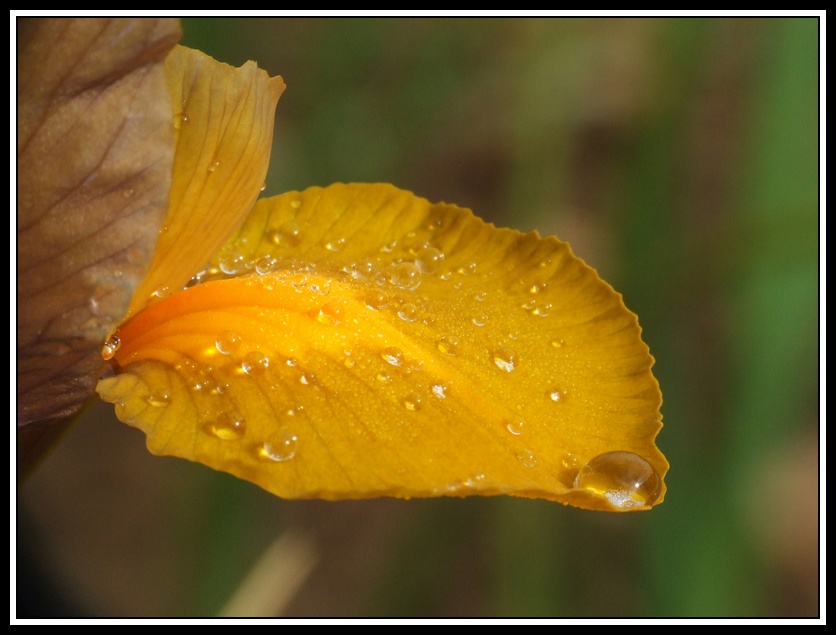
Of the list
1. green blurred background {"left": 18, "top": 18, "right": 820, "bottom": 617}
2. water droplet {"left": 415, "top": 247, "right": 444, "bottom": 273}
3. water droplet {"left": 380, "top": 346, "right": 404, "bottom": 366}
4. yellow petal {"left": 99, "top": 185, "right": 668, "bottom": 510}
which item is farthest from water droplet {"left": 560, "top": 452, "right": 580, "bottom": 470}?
green blurred background {"left": 18, "top": 18, "right": 820, "bottom": 617}

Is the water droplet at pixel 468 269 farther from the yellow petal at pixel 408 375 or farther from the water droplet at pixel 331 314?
the water droplet at pixel 331 314

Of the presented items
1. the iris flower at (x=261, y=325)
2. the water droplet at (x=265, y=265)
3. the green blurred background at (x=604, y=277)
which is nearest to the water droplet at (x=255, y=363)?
the iris flower at (x=261, y=325)

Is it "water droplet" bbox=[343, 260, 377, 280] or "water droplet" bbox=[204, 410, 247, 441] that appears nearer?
"water droplet" bbox=[204, 410, 247, 441]

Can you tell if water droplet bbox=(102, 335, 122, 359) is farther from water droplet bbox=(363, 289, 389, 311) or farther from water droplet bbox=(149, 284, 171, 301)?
water droplet bbox=(363, 289, 389, 311)

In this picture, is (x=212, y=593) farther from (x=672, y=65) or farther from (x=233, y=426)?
(x=672, y=65)

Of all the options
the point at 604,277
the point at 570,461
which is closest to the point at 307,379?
the point at 570,461

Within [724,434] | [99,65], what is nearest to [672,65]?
[724,434]

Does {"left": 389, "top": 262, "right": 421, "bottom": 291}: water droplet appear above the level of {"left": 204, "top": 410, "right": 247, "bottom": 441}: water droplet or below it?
above
